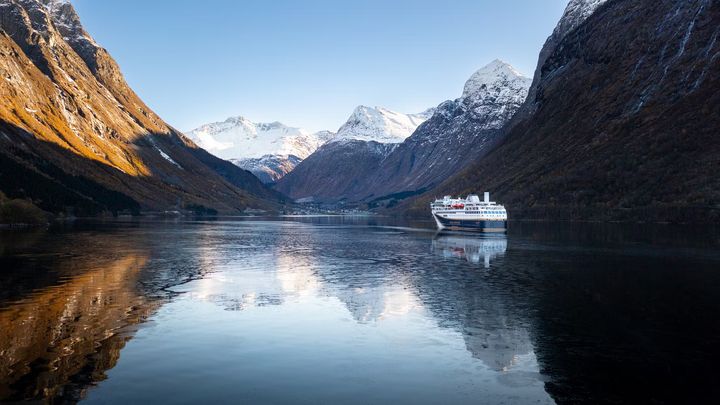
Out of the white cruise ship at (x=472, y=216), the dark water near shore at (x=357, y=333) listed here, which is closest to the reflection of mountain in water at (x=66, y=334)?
the dark water near shore at (x=357, y=333)

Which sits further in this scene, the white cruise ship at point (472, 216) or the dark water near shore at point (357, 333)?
the white cruise ship at point (472, 216)

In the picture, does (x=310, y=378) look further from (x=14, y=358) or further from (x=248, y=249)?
(x=248, y=249)

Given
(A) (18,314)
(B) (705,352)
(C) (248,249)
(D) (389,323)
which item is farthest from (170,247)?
(B) (705,352)

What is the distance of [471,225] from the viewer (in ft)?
535

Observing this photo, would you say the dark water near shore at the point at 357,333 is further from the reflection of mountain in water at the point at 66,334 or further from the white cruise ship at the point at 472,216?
the white cruise ship at the point at 472,216

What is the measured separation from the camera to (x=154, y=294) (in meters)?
47.3

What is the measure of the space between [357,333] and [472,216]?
438 feet

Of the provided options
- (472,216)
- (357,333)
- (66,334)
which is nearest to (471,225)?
(472,216)

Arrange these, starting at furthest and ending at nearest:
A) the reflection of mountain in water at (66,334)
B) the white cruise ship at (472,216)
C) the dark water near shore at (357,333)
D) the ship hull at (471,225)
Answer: the white cruise ship at (472,216) < the ship hull at (471,225) < the dark water near shore at (357,333) < the reflection of mountain in water at (66,334)

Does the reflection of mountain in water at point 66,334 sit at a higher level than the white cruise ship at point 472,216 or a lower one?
lower

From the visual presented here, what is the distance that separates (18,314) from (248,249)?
59.9m

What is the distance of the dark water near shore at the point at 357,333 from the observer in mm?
23984

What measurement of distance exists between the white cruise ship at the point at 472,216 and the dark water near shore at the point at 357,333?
274 feet

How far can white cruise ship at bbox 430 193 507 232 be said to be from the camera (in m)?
154
